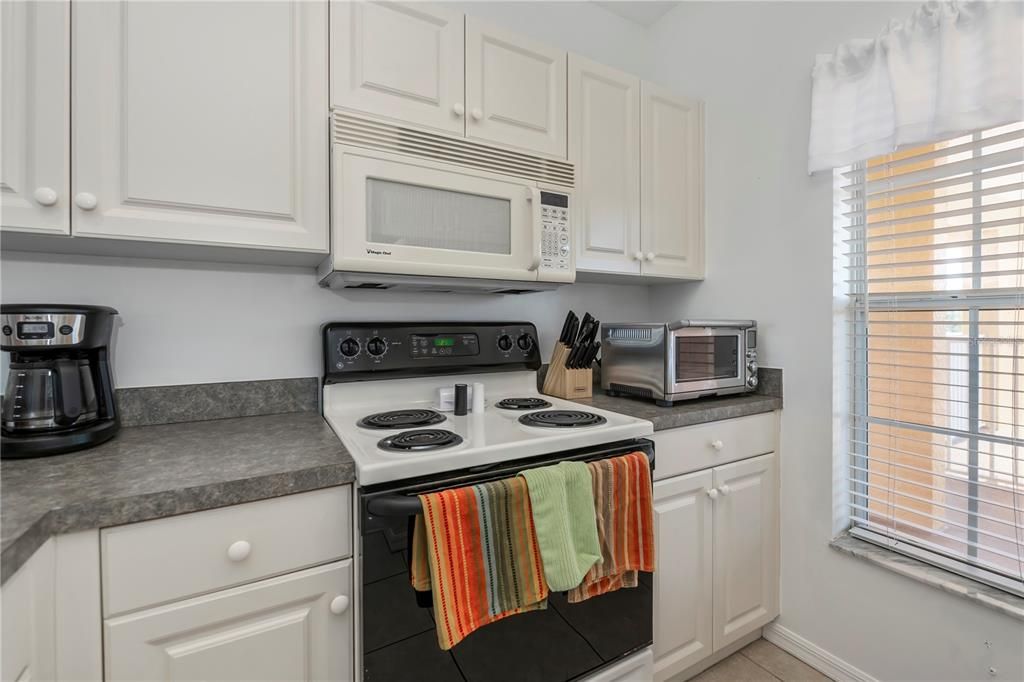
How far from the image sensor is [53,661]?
2.38ft

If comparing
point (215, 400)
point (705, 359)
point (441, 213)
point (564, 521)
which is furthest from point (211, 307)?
point (705, 359)

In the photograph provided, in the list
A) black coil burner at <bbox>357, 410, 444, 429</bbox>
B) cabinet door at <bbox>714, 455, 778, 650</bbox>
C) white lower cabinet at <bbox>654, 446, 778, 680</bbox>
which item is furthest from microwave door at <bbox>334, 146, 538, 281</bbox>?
cabinet door at <bbox>714, 455, 778, 650</bbox>

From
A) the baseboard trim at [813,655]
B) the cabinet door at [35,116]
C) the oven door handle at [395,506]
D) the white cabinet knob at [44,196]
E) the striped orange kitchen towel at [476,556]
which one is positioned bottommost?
the baseboard trim at [813,655]

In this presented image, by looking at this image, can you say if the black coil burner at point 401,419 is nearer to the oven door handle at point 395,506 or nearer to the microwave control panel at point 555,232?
the oven door handle at point 395,506

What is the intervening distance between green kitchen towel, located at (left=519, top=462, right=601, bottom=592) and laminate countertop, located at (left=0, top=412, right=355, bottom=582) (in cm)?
41

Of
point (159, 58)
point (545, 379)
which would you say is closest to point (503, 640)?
point (545, 379)

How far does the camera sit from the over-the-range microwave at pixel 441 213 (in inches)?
47.6

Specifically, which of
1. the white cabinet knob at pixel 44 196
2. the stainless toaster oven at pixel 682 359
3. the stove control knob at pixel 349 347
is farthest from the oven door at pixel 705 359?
the white cabinet knob at pixel 44 196

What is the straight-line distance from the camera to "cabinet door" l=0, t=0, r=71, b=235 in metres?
0.92

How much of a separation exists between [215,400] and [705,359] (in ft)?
5.34

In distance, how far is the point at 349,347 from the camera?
1.45 meters

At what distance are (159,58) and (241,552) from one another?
3.69ft

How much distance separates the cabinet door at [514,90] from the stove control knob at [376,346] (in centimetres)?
73

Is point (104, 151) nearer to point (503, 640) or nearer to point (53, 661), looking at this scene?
point (53, 661)
